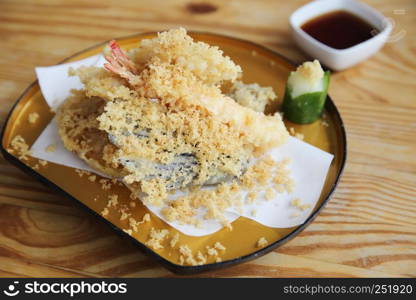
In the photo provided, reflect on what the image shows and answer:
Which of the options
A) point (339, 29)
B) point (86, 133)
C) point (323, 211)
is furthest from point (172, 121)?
point (339, 29)

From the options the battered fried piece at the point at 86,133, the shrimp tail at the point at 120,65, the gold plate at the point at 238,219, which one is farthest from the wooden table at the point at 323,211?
the shrimp tail at the point at 120,65

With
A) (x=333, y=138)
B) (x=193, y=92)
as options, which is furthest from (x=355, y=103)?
(x=193, y=92)

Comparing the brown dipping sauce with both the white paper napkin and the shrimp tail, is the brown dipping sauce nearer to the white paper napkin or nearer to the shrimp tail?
the white paper napkin

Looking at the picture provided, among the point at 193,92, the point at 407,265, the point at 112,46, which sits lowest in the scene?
the point at 407,265

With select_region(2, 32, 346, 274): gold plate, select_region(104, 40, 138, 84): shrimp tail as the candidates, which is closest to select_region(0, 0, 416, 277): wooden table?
select_region(2, 32, 346, 274): gold plate

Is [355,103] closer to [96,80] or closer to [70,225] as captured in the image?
[96,80]

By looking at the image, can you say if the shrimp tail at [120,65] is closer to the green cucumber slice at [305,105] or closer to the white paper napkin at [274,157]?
the white paper napkin at [274,157]
